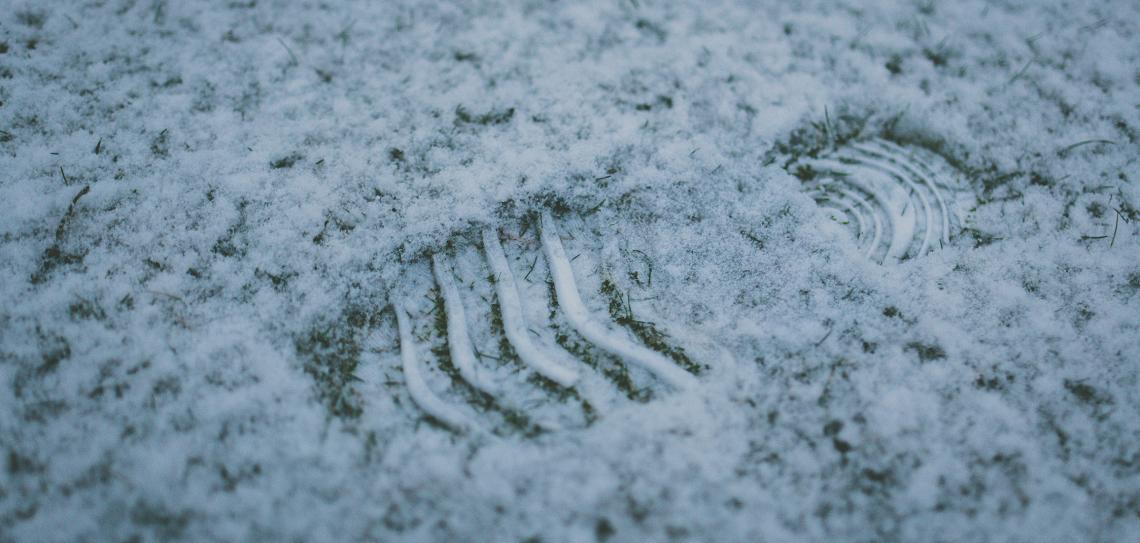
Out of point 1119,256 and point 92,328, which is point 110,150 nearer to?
point 92,328

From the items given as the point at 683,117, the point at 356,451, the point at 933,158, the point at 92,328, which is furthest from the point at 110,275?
the point at 933,158

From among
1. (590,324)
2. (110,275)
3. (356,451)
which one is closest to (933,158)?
(590,324)

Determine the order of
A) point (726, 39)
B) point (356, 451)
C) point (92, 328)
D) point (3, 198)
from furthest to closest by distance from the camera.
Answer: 1. point (726, 39)
2. point (3, 198)
3. point (92, 328)
4. point (356, 451)

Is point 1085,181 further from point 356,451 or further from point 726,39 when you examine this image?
point 356,451

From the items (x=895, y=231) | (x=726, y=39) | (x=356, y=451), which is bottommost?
(x=356, y=451)

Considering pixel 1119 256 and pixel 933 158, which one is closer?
pixel 1119 256

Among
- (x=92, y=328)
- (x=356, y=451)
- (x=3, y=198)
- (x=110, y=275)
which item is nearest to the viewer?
(x=356, y=451)

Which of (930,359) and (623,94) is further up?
(623,94)
